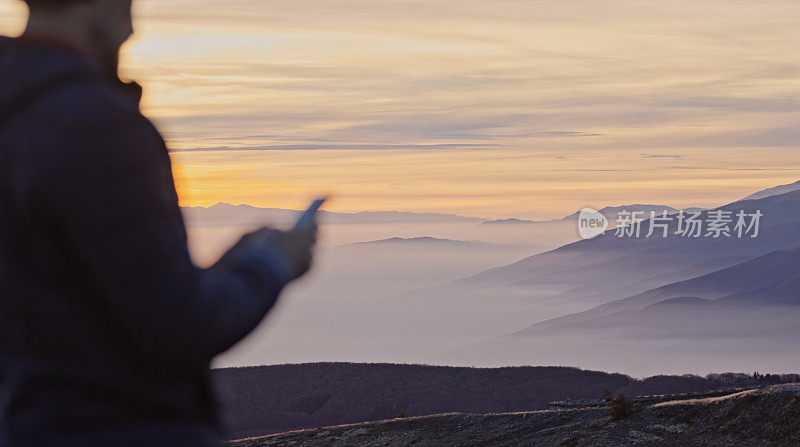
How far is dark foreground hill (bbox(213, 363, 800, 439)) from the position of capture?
32.8 metres

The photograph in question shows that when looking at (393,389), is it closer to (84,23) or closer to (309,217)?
(309,217)

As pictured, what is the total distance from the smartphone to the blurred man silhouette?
24 cm

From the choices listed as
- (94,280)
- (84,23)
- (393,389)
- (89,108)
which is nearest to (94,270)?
(94,280)

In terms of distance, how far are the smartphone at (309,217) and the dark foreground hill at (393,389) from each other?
28.7m

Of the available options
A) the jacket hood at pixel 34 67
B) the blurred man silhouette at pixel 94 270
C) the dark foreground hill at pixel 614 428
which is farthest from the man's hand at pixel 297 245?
the dark foreground hill at pixel 614 428

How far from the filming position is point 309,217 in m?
3.06

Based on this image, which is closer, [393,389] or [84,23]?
[84,23]

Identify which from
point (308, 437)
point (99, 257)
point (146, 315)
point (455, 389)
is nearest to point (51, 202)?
point (99, 257)

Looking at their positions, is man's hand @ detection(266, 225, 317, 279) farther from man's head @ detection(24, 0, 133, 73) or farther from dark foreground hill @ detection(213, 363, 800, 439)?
dark foreground hill @ detection(213, 363, 800, 439)

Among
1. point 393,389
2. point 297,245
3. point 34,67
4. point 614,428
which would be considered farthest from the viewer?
point 393,389

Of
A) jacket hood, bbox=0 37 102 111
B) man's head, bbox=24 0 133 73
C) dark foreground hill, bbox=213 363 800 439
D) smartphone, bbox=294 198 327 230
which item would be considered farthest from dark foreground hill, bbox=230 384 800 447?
dark foreground hill, bbox=213 363 800 439

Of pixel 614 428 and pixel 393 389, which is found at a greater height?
pixel 614 428

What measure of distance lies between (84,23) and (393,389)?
107 ft

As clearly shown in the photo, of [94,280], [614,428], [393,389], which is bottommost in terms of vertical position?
[393,389]
